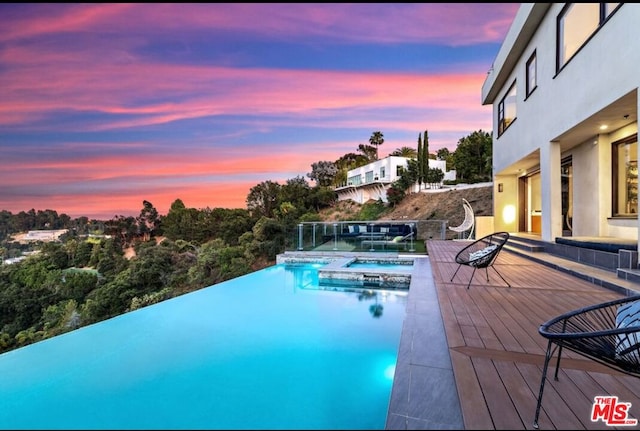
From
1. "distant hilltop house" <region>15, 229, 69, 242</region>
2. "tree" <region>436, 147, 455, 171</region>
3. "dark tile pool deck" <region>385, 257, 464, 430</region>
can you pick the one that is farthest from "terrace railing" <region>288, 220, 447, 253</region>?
"tree" <region>436, 147, 455, 171</region>

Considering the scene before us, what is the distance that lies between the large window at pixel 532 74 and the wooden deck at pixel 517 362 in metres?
5.15

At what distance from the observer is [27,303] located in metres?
18.5

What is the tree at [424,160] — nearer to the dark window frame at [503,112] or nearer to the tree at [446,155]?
the tree at [446,155]

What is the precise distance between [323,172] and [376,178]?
1371cm

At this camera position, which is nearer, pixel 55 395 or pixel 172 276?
pixel 55 395

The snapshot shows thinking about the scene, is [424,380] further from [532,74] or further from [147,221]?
[147,221]

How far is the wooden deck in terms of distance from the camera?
1661 mm

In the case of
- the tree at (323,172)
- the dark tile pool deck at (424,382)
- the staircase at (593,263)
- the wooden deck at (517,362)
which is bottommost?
the dark tile pool deck at (424,382)

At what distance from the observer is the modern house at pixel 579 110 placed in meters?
4.34

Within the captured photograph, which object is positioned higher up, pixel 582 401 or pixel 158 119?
pixel 158 119

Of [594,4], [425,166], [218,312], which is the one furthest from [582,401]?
[425,166]

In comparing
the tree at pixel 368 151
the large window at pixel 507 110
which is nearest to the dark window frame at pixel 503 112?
the large window at pixel 507 110

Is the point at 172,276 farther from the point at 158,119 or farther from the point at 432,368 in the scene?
the point at 432,368

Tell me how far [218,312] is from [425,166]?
2815cm
